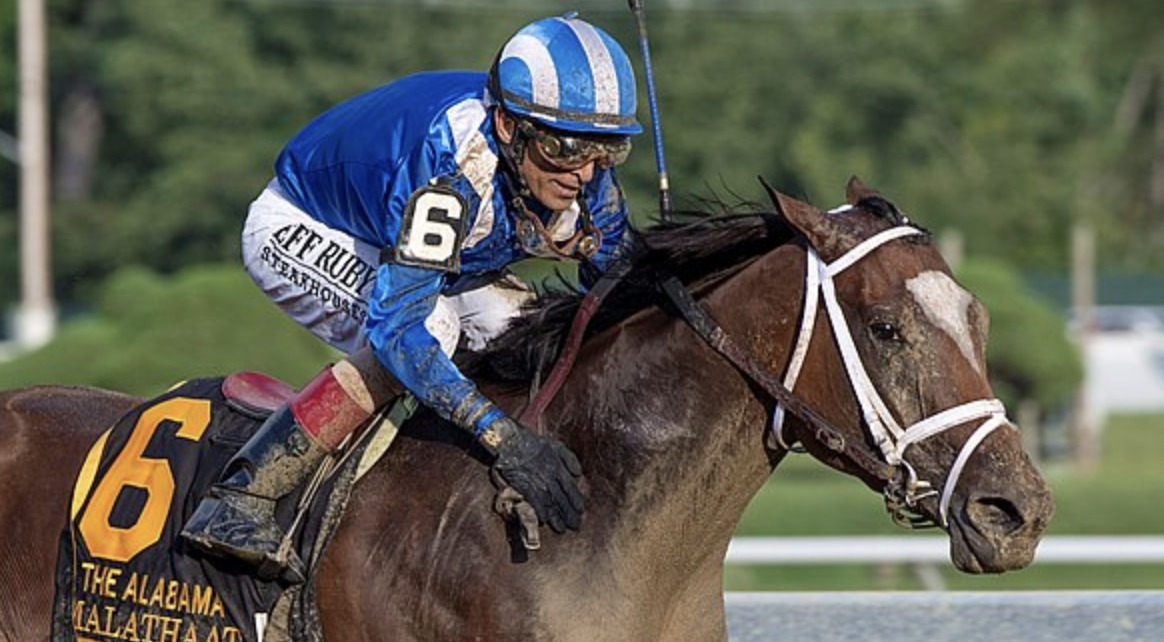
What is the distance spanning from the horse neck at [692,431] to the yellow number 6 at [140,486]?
0.87 meters

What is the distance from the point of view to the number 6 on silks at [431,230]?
3.85 meters

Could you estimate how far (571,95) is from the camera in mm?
3994

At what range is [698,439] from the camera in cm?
391

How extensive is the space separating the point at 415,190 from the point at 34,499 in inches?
45.7

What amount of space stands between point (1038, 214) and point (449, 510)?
31.1 m

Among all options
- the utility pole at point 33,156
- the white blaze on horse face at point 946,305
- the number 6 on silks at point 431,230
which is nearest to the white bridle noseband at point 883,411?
the white blaze on horse face at point 946,305

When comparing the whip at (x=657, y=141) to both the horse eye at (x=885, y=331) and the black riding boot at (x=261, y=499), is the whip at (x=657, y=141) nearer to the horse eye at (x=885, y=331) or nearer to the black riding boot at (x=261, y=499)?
the horse eye at (x=885, y=331)

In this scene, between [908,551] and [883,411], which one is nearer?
[883,411]

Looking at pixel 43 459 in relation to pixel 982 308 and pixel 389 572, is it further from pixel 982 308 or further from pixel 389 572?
pixel 982 308

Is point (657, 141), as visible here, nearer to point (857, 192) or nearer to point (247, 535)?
point (857, 192)

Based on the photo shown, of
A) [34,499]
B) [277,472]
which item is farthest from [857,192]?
[34,499]

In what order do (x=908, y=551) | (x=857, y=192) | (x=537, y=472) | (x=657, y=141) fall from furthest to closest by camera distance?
1. (x=908, y=551)
2. (x=657, y=141)
3. (x=857, y=192)
4. (x=537, y=472)

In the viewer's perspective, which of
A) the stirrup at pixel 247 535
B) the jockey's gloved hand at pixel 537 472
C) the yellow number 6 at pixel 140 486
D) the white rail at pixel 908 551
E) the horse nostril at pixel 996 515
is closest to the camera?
the horse nostril at pixel 996 515

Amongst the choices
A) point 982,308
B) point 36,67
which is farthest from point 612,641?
point 36,67
